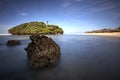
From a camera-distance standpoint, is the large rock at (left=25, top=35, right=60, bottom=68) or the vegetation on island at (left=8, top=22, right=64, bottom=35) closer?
the large rock at (left=25, top=35, right=60, bottom=68)

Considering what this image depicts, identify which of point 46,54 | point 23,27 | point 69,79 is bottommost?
point 69,79

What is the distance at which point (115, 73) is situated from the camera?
250 inches

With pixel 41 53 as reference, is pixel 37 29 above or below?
above

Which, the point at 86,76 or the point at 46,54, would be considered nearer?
the point at 86,76

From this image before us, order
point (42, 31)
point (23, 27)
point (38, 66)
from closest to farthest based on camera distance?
point (38, 66)
point (42, 31)
point (23, 27)

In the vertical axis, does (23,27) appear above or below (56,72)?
above

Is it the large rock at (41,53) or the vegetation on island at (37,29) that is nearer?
→ the large rock at (41,53)

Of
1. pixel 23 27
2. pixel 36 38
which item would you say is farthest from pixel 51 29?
pixel 36 38

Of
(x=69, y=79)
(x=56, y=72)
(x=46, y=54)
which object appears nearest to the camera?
(x=69, y=79)

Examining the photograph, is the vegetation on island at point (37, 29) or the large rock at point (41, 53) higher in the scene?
the vegetation on island at point (37, 29)

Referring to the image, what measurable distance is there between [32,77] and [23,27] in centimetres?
13264

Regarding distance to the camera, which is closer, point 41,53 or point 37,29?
point 41,53

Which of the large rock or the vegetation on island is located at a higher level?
the vegetation on island

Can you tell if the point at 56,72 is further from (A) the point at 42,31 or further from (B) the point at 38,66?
(A) the point at 42,31
